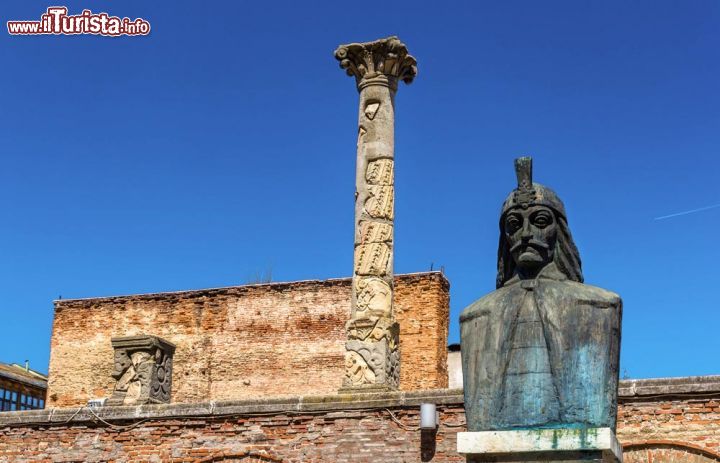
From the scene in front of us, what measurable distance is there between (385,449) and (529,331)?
7.10 meters

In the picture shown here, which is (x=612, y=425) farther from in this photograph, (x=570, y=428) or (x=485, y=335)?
(x=485, y=335)

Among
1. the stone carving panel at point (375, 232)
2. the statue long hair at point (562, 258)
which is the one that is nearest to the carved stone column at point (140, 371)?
the stone carving panel at point (375, 232)

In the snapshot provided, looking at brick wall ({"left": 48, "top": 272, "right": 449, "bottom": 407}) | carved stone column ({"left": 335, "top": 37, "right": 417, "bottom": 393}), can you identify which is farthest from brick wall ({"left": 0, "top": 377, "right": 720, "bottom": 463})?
brick wall ({"left": 48, "top": 272, "right": 449, "bottom": 407})

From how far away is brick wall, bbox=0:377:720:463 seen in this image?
9961 millimetres

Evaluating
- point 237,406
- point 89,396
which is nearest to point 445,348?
point 89,396

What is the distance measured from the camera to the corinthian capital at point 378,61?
13.2 metres

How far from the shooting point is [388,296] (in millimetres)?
12578

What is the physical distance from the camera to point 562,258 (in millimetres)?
4359

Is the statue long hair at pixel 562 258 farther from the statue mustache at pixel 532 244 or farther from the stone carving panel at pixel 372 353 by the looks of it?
the stone carving panel at pixel 372 353

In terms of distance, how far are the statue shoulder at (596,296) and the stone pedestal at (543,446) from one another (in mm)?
543

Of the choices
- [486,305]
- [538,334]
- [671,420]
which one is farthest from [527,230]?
[671,420]

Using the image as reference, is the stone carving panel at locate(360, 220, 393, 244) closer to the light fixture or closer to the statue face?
the light fixture

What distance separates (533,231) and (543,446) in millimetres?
950

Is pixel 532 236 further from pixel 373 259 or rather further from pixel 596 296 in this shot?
pixel 373 259
